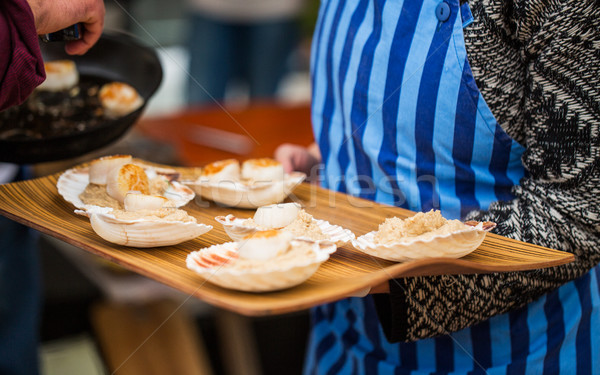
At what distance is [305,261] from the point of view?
0.63m

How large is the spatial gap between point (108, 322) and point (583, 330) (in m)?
1.51

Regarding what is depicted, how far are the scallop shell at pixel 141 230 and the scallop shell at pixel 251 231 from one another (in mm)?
38

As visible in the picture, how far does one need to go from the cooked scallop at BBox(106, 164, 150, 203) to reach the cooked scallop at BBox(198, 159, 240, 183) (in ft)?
0.34

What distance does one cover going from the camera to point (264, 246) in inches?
26.0

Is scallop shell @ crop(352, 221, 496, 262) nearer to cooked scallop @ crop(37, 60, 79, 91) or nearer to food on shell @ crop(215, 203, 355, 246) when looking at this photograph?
food on shell @ crop(215, 203, 355, 246)

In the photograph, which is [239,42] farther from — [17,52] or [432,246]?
[432,246]

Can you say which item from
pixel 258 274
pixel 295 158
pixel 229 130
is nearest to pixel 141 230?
pixel 258 274

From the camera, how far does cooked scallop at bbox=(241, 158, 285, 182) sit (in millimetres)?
988

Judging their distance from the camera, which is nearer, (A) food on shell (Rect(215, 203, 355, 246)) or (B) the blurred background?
(A) food on shell (Rect(215, 203, 355, 246))

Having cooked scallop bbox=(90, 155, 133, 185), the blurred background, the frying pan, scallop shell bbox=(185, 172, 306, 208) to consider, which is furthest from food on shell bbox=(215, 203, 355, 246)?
the blurred background

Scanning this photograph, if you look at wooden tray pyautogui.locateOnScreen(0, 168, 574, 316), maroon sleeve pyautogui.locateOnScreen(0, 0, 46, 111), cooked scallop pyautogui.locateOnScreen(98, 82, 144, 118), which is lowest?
wooden tray pyautogui.locateOnScreen(0, 168, 574, 316)

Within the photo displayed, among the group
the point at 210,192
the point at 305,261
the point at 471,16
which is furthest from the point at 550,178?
the point at 210,192

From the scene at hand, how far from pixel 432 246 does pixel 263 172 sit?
389 millimetres

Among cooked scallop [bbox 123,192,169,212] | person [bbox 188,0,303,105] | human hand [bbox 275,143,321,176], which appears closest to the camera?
cooked scallop [bbox 123,192,169,212]
